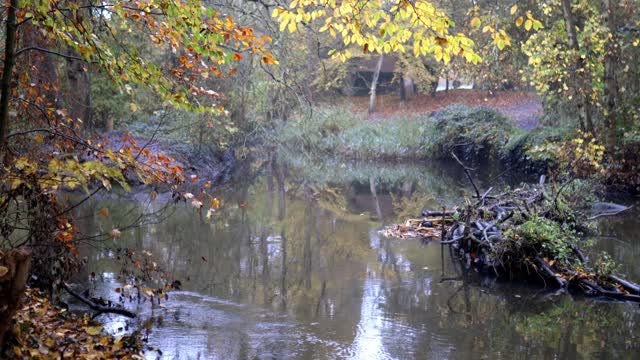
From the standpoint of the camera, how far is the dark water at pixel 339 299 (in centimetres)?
758

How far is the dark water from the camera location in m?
7.58

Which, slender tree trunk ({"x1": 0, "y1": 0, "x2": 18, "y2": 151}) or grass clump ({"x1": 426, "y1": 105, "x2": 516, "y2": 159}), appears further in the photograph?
grass clump ({"x1": 426, "y1": 105, "x2": 516, "y2": 159})

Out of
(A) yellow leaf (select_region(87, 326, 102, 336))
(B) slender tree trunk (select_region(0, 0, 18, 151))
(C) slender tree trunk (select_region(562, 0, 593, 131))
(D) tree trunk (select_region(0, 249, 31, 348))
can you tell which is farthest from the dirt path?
(D) tree trunk (select_region(0, 249, 31, 348))

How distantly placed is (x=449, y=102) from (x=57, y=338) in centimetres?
4096

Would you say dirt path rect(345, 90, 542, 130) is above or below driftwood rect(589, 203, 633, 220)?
above

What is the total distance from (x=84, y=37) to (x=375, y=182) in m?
18.7

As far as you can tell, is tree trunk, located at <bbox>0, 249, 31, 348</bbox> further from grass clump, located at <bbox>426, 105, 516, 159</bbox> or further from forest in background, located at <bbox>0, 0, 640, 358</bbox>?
grass clump, located at <bbox>426, 105, 516, 159</bbox>

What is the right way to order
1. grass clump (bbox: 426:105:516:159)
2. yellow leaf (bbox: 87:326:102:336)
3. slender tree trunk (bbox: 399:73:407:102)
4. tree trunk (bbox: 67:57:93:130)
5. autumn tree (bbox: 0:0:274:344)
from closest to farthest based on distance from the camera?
autumn tree (bbox: 0:0:274:344), yellow leaf (bbox: 87:326:102:336), tree trunk (bbox: 67:57:93:130), grass clump (bbox: 426:105:516:159), slender tree trunk (bbox: 399:73:407:102)

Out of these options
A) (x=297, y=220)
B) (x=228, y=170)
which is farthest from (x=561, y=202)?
(x=228, y=170)

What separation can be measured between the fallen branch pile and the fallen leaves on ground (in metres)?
5.52

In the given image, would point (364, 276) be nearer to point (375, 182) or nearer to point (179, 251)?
point (179, 251)

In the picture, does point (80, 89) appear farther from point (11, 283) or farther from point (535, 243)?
point (11, 283)

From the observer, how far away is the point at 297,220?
16266 mm

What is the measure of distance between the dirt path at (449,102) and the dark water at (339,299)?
83.5ft
